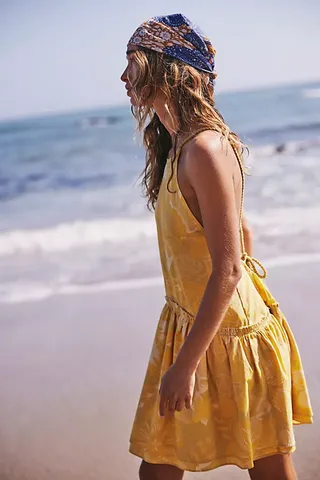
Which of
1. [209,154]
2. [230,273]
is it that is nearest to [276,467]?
[230,273]

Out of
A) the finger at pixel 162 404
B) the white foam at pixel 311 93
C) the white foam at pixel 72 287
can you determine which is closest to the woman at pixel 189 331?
the finger at pixel 162 404

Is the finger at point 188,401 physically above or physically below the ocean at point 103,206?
above

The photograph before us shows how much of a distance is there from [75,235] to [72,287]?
2.01 m

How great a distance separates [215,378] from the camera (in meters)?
1.83

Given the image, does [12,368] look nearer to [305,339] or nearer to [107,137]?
[305,339]

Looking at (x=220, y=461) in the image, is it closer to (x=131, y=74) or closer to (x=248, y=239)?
(x=248, y=239)

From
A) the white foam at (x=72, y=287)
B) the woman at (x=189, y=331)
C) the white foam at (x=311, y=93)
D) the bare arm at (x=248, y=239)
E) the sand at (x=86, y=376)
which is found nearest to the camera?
the woman at (x=189, y=331)

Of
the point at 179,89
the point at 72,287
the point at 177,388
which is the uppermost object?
the point at 179,89

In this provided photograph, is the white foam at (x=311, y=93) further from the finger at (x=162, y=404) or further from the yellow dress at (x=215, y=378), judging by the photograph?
the finger at (x=162, y=404)

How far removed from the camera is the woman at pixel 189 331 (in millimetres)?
1764

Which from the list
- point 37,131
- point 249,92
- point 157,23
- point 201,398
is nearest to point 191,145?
point 157,23

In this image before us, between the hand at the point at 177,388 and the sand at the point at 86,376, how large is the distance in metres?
1.09

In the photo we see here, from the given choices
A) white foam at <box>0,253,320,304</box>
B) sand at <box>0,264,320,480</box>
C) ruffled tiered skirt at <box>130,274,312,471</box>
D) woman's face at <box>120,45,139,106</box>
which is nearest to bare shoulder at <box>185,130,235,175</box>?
woman's face at <box>120,45,139,106</box>

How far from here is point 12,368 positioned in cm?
389
